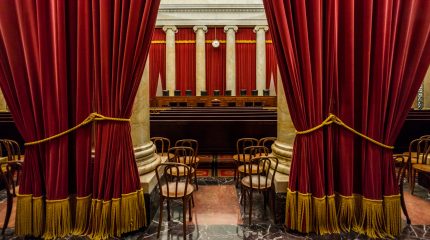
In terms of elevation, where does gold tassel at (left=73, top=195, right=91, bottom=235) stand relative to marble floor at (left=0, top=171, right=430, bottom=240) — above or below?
above

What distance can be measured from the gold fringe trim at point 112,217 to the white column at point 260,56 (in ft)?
33.7

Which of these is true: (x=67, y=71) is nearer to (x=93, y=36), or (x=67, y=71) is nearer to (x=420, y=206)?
(x=93, y=36)

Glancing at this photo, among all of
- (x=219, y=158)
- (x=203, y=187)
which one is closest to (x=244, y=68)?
(x=219, y=158)

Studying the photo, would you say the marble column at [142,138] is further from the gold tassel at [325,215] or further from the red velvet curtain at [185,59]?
the red velvet curtain at [185,59]

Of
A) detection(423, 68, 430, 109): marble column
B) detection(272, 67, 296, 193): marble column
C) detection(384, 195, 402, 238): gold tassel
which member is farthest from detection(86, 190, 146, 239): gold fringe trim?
detection(423, 68, 430, 109): marble column

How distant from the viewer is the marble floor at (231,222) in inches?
104

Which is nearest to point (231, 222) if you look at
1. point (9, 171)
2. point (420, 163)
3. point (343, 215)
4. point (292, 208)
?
point (292, 208)

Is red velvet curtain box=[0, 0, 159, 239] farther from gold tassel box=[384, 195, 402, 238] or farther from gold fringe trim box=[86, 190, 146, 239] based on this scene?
gold tassel box=[384, 195, 402, 238]

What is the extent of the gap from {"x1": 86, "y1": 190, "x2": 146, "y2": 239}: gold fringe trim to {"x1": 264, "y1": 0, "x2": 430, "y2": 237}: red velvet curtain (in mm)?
1364

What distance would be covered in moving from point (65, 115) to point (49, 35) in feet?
2.20

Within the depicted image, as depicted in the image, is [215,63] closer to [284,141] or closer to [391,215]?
[284,141]

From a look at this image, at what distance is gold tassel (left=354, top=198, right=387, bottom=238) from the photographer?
98.0 inches

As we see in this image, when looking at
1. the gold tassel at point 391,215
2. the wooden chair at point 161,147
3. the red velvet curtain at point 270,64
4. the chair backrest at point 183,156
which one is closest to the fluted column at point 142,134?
the chair backrest at point 183,156

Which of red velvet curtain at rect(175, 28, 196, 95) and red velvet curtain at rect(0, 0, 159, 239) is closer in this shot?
red velvet curtain at rect(0, 0, 159, 239)
